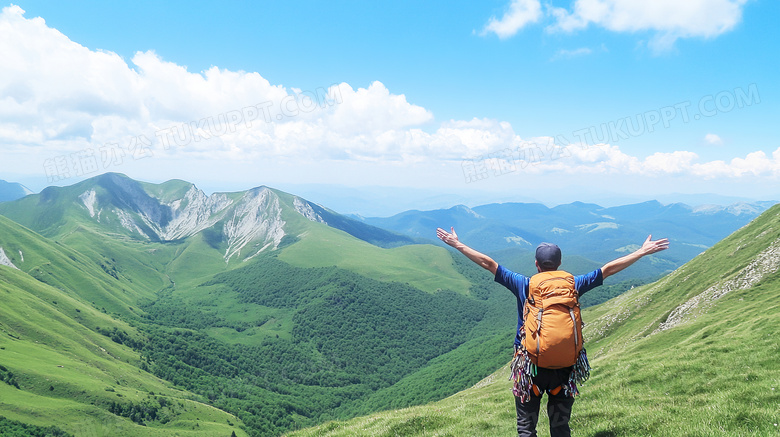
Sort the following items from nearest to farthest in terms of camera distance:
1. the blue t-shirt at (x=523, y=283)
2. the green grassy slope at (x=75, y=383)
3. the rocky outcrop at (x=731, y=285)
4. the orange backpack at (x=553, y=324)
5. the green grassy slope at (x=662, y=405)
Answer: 1. the orange backpack at (x=553, y=324)
2. the blue t-shirt at (x=523, y=283)
3. the green grassy slope at (x=662, y=405)
4. the rocky outcrop at (x=731, y=285)
5. the green grassy slope at (x=75, y=383)

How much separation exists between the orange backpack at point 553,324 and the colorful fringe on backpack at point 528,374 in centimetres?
27

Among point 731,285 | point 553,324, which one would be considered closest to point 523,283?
point 553,324

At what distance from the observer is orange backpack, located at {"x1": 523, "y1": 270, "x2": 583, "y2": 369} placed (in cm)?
745

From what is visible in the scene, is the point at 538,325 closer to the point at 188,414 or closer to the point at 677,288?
the point at 677,288

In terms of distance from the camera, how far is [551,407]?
830cm

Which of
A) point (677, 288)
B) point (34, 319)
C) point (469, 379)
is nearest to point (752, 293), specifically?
point (677, 288)

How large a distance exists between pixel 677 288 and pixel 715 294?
2224 cm

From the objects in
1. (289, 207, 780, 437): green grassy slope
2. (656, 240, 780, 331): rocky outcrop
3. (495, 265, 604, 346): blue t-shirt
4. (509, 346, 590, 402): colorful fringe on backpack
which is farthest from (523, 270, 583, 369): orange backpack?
(656, 240, 780, 331): rocky outcrop

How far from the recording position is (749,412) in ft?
33.0

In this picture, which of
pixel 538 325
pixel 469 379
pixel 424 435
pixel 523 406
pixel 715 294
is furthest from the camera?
pixel 469 379

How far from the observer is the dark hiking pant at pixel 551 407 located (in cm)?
791

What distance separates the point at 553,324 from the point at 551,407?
227 centimetres

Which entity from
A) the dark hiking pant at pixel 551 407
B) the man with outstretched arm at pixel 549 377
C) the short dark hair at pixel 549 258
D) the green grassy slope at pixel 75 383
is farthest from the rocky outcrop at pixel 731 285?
the green grassy slope at pixel 75 383

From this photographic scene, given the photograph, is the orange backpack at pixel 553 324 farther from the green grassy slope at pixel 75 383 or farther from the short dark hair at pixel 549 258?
the green grassy slope at pixel 75 383
